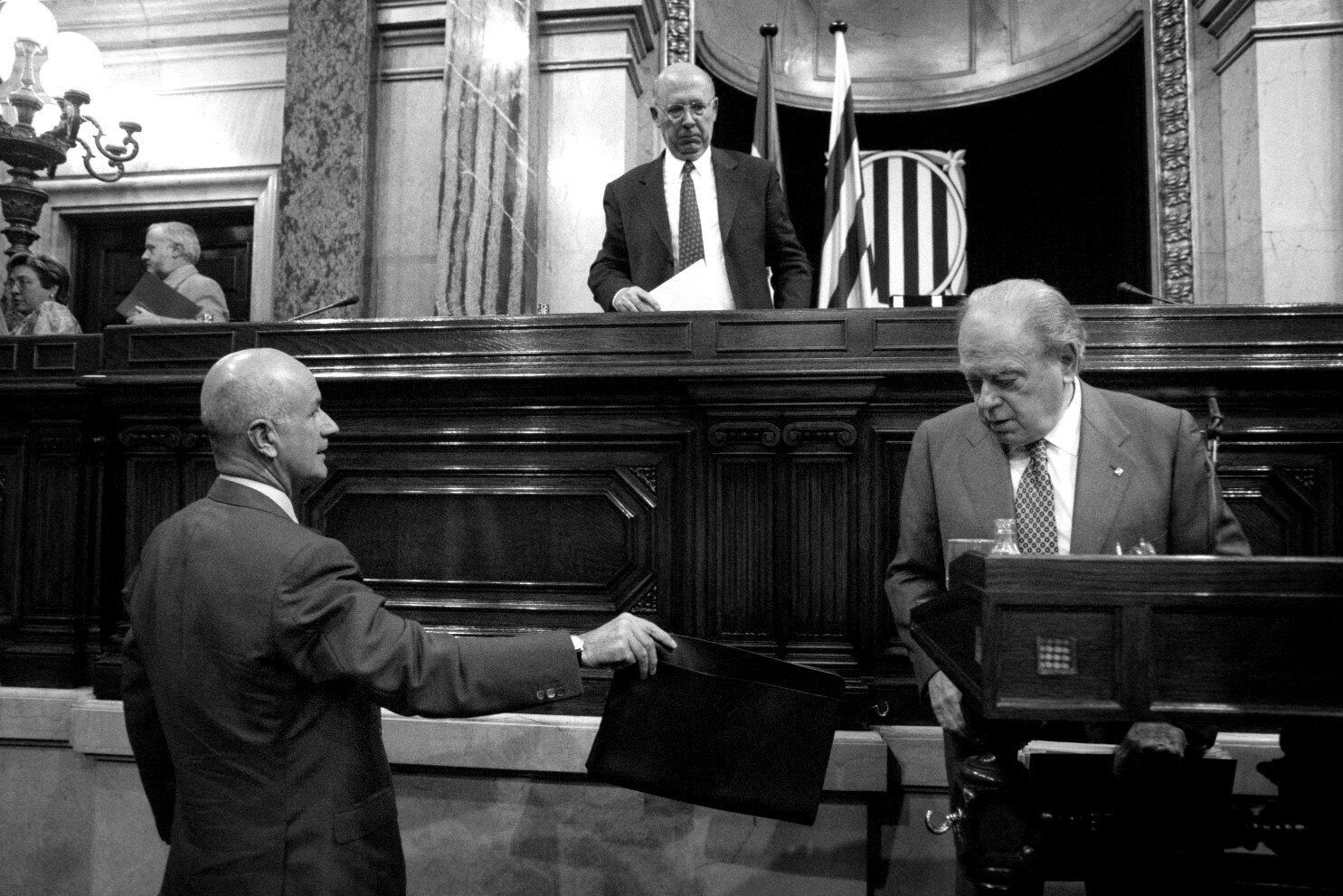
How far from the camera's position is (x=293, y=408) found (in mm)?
2199

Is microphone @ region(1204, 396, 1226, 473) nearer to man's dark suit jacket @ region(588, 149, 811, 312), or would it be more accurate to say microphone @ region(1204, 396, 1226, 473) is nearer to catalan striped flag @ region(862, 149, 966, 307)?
man's dark suit jacket @ region(588, 149, 811, 312)

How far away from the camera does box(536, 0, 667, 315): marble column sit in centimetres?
596

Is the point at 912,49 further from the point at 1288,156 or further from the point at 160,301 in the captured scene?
→ the point at 160,301

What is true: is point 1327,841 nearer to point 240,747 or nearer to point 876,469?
point 876,469

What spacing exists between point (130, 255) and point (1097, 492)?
7440 millimetres

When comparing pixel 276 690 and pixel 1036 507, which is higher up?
pixel 1036 507

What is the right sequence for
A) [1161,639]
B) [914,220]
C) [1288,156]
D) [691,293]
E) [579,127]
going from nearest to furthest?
[1161,639], [691,293], [1288,156], [579,127], [914,220]

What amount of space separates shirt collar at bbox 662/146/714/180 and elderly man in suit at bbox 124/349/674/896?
7.89ft

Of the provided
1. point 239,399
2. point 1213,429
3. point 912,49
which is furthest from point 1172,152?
point 239,399

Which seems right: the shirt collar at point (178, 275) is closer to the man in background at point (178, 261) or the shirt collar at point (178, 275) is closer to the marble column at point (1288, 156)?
the man in background at point (178, 261)

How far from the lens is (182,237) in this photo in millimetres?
5141

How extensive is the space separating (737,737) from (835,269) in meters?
2.80

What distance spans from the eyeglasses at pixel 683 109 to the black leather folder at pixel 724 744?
244 cm

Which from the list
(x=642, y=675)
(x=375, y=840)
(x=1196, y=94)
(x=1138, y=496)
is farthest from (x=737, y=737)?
(x=1196, y=94)
